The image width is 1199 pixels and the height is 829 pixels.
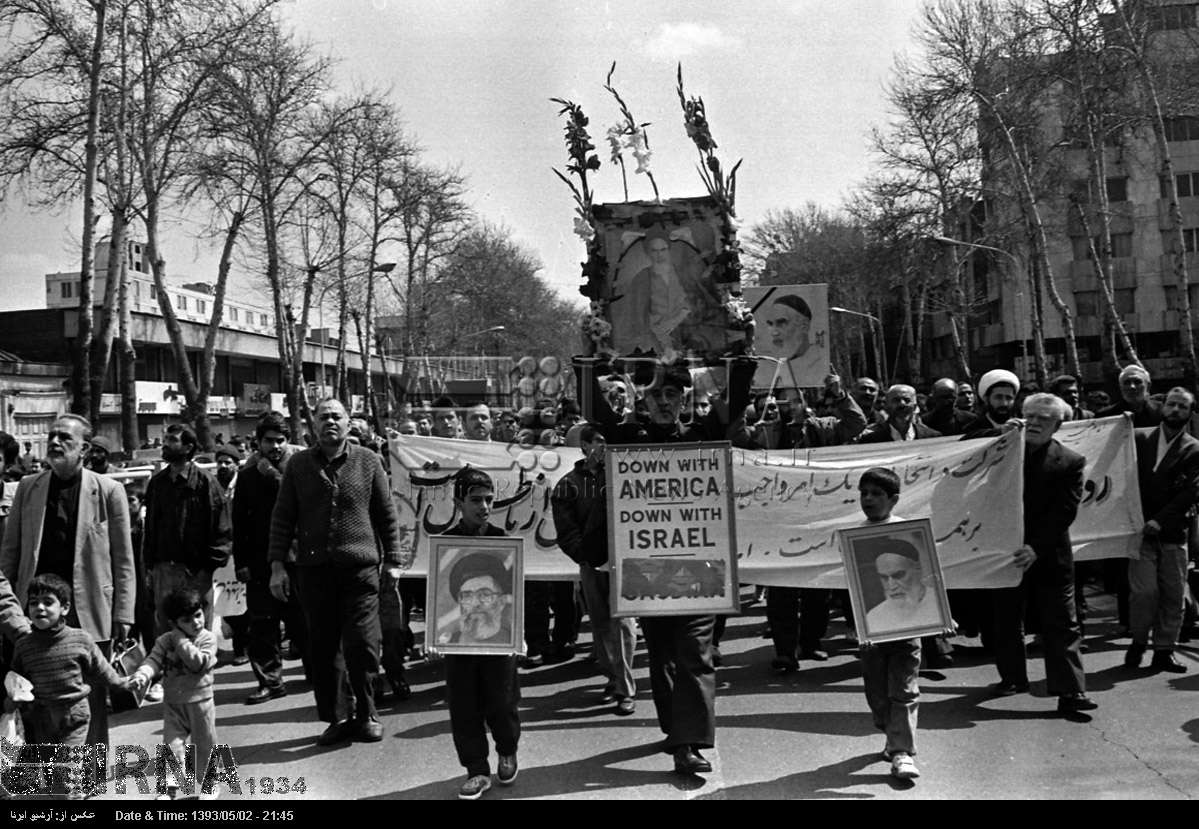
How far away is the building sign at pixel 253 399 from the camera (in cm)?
5269

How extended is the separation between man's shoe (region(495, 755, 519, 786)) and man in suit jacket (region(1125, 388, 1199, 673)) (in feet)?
14.3

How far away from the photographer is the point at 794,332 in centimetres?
1736

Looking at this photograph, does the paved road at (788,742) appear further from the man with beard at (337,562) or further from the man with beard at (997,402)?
the man with beard at (997,402)

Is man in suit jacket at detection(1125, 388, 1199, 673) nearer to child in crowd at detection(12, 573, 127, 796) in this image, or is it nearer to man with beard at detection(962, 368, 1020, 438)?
man with beard at detection(962, 368, 1020, 438)

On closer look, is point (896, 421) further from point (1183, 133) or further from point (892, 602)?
point (1183, 133)

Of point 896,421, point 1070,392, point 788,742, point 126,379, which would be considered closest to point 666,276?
point 896,421

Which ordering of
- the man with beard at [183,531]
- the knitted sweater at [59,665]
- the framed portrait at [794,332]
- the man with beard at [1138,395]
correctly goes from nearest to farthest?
the knitted sweater at [59,665] → the man with beard at [183,531] → the man with beard at [1138,395] → the framed portrait at [794,332]

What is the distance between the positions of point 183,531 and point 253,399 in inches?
1913

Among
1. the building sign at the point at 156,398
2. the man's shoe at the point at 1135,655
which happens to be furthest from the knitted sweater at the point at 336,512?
the building sign at the point at 156,398

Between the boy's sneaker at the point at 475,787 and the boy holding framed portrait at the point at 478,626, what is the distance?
0.03 ft

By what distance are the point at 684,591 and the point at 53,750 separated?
3151 millimetres

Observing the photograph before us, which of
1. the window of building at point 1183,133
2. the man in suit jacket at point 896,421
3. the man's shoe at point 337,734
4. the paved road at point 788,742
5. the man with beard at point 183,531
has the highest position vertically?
the window of building at point 1183,133

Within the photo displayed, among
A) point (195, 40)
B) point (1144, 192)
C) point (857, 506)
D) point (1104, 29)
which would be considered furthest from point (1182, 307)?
point (1144, 192)

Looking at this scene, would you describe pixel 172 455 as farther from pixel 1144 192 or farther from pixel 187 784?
pixel 1144 192
